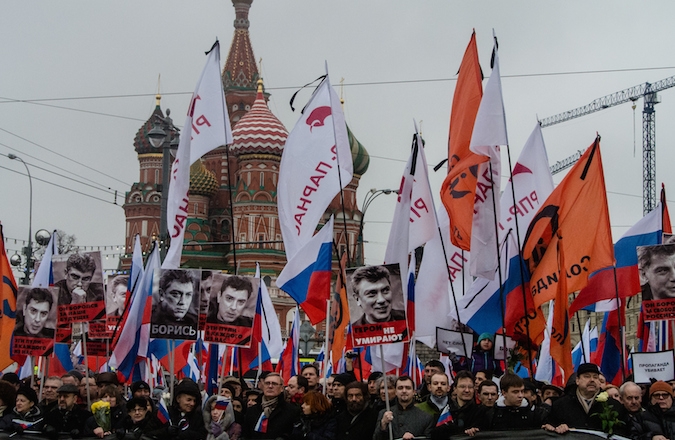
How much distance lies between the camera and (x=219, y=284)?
12023 millimetres

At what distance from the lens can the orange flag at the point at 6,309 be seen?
1420 centimetres

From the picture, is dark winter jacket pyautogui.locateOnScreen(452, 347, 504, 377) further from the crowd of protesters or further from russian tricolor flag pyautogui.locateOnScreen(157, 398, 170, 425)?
russian tricolor flag pyautogui.locateOnScreen(157, 398, 170, 425)

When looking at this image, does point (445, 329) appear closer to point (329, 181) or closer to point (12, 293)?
point (329, 181)

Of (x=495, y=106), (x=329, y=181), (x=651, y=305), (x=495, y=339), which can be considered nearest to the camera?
(x=651, y=305)

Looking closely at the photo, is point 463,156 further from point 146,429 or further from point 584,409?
point 146,429

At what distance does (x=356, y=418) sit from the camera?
9.21 m

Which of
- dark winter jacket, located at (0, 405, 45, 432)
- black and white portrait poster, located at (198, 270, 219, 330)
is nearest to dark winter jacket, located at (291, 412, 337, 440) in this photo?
dark winter jacket, located at (0, 405, 45, 432)

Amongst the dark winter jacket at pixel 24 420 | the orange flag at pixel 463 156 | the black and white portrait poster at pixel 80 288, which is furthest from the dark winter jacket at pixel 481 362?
the dark winter jacket at pixel 24 420

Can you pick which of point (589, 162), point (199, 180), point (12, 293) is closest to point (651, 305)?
point (589, 162)

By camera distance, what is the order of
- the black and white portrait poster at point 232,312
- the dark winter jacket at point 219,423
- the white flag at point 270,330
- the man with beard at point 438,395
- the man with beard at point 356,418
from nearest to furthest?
the man with beard at point 438,395
the dark winter jacket at point 219,423
the man with beard at point 356,418
the black and white portrait poster at point 232,312
the white flag at point 270,330

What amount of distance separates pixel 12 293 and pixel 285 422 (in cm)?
680

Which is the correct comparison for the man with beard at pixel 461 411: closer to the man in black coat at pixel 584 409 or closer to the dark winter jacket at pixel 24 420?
the man in black coat at pixel 584 409

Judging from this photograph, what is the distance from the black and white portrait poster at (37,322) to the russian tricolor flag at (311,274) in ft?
8.55

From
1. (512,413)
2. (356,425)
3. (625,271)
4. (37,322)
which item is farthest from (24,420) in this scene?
(625,271)
